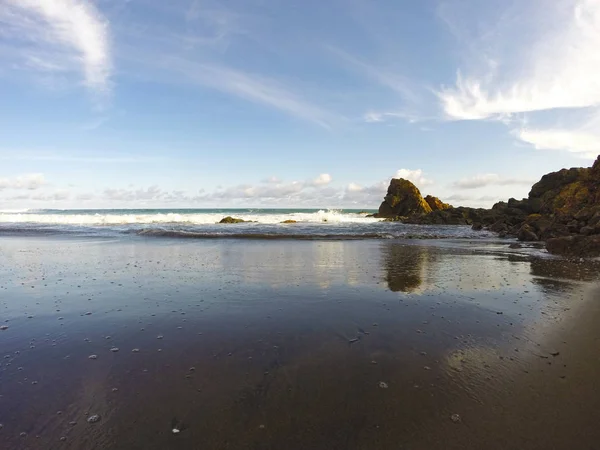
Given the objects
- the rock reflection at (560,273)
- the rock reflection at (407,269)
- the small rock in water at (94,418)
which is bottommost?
the small rock in water at (94,418)

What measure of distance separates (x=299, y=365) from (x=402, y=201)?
63149 mm

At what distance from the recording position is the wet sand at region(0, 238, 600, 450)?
3.39m

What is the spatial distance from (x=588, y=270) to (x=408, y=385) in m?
12.0

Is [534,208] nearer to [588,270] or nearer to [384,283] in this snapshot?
[588,270]

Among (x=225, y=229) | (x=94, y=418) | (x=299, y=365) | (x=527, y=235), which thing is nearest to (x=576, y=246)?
(x=527, y=235)

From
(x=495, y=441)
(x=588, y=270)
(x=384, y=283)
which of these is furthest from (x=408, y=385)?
(x=588, y=270)

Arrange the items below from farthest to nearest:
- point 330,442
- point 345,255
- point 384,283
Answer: point 345,255, point 384,283, point 330,442

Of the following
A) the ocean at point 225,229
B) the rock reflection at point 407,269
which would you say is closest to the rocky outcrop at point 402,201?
the ocean at point 225,229

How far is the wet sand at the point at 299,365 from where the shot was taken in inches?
133

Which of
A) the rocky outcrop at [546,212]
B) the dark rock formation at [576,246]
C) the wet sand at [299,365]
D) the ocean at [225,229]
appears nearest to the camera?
the wet sand at [299,365]

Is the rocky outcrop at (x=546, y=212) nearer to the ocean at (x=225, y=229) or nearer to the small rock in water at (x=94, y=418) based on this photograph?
the ocean at (x=225, y=229)

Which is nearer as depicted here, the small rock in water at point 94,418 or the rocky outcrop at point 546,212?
the small rock in water at point 94,418

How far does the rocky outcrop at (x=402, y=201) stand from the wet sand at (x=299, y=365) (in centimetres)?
5460

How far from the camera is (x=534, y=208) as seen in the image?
39312 millimetres
